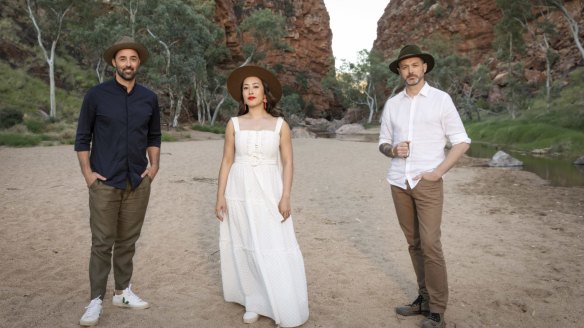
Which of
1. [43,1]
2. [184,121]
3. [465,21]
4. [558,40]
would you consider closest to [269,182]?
[43,1]

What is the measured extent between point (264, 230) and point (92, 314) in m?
1.46

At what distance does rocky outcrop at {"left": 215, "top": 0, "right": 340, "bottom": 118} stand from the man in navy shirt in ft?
195

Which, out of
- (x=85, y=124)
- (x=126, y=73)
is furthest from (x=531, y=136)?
(x=85, y=124)

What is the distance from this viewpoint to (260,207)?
3484mm

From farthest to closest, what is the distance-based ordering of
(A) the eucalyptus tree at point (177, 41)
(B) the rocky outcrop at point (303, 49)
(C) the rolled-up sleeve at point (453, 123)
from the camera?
(B) the rocky outcrop at point (303, 49)
(A) the eucalyptus tree at point (177, 41)
(C) the rolled-up sleeve at point (453, 123)

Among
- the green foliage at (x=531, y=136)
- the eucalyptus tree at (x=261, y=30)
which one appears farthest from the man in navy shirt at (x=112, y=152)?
the eucalyptus tree at (x=261, y=30)

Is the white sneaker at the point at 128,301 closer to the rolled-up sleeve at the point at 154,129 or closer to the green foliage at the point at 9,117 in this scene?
the rolled-up sleeve at the point at 154,129

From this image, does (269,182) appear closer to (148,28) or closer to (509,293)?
(509,293)

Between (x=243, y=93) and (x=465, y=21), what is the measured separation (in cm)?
7368

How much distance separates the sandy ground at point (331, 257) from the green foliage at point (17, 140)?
9.73 meters

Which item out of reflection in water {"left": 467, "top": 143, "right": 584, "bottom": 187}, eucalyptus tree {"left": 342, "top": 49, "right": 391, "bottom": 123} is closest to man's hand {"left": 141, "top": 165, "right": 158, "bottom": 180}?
reflection in water {"left": 467, "top": 143, "right": 584, "bottom": 187}

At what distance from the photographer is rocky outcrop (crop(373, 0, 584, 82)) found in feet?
169

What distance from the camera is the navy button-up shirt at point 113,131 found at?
344 centimetres

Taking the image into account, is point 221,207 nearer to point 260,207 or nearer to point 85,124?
point 260,207
